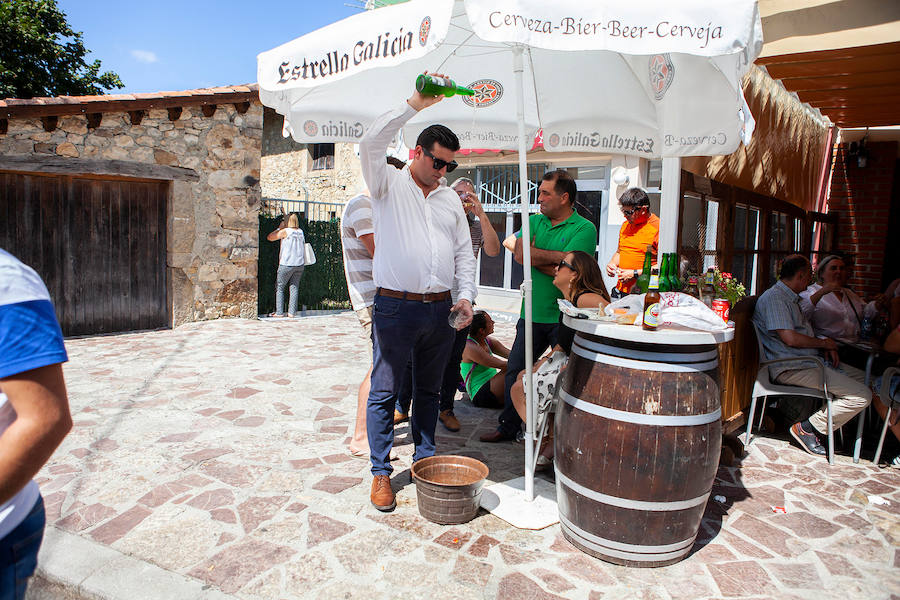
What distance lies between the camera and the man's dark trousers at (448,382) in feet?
14.4

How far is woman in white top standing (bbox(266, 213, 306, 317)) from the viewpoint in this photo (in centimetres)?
998

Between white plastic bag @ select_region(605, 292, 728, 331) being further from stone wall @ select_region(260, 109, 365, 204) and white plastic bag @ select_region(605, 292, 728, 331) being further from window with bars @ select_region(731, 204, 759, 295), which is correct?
stone wall @ select_region(260, 109, 365, 204)

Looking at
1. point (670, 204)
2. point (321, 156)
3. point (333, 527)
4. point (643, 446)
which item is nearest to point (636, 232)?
point (670, 204)

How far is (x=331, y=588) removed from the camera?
243 centimetres

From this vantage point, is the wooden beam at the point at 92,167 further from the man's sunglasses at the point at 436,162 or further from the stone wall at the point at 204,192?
the man's sunglasses at the point at 436,162

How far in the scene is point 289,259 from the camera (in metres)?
9.98

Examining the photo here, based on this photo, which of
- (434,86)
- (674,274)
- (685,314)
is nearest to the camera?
(434,86)

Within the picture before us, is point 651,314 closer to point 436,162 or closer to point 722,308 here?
point 722,308

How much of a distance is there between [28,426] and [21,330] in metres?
0.19

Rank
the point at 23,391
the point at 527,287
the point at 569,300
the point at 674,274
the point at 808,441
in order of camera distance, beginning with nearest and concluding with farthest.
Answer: the point at 23,391, the point at 527,287, the point at 674,274, the point at 569,300, the point at 808,441

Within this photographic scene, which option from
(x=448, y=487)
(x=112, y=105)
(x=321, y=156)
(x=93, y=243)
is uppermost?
(x=321, y=156)

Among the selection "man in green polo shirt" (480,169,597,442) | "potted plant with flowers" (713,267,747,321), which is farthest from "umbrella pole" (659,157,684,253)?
"man in green polo shirt" (480,169,597,442)

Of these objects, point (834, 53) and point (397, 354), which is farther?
point (834, 53)

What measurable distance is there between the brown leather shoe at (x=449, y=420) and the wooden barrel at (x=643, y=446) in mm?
1790
